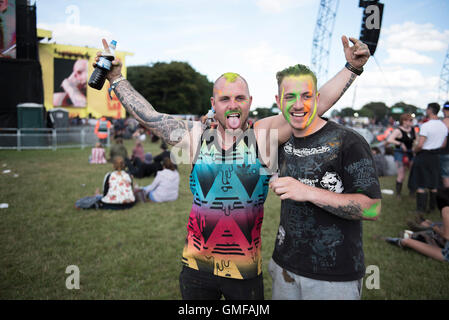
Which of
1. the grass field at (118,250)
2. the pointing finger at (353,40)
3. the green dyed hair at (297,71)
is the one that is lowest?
the grass field at (118,250)

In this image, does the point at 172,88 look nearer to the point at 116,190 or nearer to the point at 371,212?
the point at 116,190

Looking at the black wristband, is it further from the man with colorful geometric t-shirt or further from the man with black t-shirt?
the man with black t-shirt

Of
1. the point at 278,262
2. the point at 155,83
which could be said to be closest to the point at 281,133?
the point at 278,262

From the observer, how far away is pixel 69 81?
110ft

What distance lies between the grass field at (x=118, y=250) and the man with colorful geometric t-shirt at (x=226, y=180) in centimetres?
40

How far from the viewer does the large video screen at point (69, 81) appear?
1297 inches

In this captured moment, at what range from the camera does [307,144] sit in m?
2.14

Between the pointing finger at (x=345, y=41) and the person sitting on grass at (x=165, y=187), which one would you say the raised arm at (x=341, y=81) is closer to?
the pointing finger at (x=345, y=41)

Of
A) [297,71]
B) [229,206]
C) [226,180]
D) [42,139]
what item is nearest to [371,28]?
[297,71]

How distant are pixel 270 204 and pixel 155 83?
154 feet

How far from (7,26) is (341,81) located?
22373 mm

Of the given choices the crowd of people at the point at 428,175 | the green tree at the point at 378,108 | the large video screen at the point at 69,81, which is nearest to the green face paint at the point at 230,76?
the crowd of people at the point at 428,175

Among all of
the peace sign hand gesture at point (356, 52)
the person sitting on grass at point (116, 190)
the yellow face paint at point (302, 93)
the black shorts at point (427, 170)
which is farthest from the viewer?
the person sitting on grass at point (116, 190)

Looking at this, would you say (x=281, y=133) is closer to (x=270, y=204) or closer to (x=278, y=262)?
(x=278, y=262)
